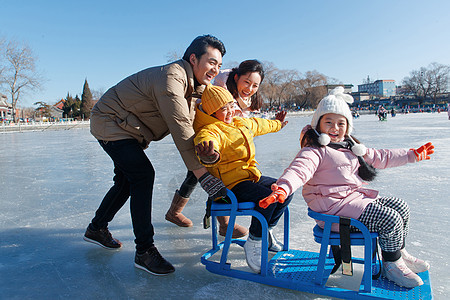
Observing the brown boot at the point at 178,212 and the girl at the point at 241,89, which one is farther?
the brown boot at the point at 178,212

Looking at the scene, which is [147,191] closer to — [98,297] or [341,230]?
[98,297]

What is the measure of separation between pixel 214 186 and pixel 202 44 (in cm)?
79

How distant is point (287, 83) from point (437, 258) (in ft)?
238

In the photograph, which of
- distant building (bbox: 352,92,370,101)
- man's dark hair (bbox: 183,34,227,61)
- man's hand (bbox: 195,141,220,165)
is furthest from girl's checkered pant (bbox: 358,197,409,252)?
distant building (bbox: 352,92,370,101)

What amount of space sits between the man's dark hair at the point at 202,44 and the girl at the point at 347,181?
670 mm

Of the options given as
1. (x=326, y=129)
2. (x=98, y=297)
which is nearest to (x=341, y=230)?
(x=326, y=129)

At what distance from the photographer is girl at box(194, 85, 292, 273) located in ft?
5.97

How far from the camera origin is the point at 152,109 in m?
1.93

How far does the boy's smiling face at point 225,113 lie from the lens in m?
1.96

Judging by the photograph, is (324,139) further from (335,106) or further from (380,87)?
(380,87)

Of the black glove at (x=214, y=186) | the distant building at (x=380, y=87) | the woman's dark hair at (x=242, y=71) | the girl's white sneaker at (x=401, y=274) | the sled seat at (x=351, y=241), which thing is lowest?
the girl's white sneaker at (x=401, y=274)

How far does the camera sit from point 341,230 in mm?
1566

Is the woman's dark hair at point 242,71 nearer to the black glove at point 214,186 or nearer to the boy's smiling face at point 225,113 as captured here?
the boy's smiling face at point 225,113

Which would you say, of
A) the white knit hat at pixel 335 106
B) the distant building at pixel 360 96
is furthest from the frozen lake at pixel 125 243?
the distant building at pixel 360 96
